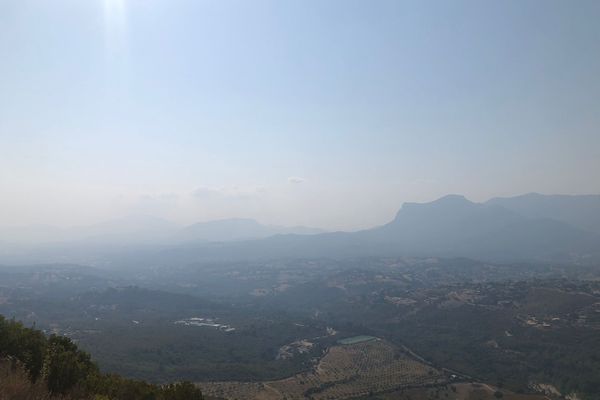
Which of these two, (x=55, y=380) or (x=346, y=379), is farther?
(x=346, y=379)

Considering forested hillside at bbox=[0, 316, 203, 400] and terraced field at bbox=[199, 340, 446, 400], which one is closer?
forested hillside at bbox=[0, 316, 203, 400]

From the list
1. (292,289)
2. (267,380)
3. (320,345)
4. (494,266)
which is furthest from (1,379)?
(494,266)

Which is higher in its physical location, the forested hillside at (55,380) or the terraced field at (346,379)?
the forested hillside at (55,380)

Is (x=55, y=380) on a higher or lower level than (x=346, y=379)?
higher

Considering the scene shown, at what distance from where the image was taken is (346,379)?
196 feet

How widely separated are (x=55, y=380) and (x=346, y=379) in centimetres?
5178

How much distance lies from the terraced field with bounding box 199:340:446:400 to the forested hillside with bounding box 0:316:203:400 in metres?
A: 32.8

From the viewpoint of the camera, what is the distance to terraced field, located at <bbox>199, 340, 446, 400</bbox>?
173 feet

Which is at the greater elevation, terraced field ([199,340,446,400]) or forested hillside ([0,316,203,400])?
forested hillside ([0,316,203,400])

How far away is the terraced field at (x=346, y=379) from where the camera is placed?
173ft

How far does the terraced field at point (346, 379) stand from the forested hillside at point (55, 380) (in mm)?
32848

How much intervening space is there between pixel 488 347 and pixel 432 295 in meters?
42.0

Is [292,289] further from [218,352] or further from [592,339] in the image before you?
[592,339]

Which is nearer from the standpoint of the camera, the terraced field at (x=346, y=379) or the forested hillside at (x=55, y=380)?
the forested hillside at (x=55, y=380)
